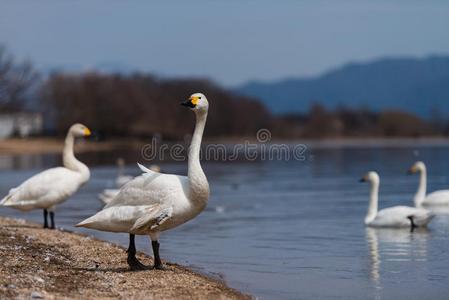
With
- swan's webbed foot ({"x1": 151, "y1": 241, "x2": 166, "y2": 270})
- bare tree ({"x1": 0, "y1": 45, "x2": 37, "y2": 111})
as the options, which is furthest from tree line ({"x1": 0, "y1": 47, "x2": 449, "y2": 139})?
swan's webbed foot ({"x1": 151, "y1": 241, "x2": 166, "y2": 270})

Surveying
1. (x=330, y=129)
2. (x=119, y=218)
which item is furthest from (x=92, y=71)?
(x=119, y=218)

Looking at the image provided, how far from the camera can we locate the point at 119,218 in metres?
11.0

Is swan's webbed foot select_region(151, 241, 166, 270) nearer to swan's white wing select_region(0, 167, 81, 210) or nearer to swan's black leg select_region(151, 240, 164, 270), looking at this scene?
swan's black leg select_region(151, 240, 164, 270)

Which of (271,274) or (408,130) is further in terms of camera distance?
(408,130)

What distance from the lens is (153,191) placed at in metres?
10.9

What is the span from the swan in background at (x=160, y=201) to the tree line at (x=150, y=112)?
89.0 metres

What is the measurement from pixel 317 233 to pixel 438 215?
5.50 metres

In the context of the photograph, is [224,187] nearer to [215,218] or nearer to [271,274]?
[215,218]

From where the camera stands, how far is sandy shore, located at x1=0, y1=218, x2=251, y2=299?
9438 mm

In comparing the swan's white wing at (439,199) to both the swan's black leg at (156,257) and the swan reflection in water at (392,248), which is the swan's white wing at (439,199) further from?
the swan's black leg at (156,257)

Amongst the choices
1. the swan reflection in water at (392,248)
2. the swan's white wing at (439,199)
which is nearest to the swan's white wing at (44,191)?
the swan reflection in water at (392,248)

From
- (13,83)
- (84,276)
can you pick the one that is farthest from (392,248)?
(13,83)

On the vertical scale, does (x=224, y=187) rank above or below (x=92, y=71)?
below

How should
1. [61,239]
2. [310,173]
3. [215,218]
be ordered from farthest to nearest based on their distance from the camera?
[310,173]
[215,218]
[61,239]
